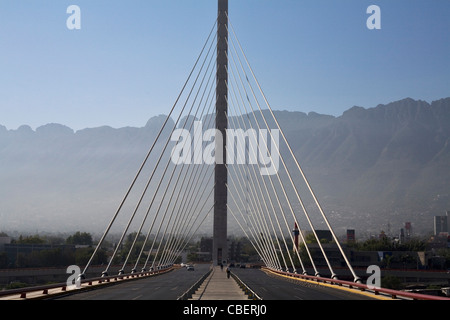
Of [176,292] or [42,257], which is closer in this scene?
[176,292]

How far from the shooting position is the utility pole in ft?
233

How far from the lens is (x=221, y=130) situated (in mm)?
76500

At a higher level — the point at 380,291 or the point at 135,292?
the point at 380,291

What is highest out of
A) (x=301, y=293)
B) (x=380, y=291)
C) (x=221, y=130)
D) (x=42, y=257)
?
(x=221, y=130)

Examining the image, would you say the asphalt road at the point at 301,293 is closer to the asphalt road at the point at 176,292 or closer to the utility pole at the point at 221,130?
the asphalt road at the point at 176,292

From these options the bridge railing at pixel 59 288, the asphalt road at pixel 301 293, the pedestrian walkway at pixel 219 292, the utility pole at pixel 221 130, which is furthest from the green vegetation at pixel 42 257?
the pedestrian walkway at pixel 219 292

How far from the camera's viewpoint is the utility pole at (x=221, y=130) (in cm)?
7100


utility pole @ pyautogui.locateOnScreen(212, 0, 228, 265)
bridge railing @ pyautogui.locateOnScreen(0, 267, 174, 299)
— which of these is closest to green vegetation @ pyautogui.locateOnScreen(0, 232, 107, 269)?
utility pole @ pyautogui.locateOnScreen(212, 0, 228, 265)

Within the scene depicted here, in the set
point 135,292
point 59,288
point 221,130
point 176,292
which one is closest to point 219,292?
point 176,292

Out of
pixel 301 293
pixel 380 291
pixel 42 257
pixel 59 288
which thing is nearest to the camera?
pixel 380 291

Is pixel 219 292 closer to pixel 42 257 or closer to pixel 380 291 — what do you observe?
pixel 380 291

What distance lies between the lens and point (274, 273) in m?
71.9
